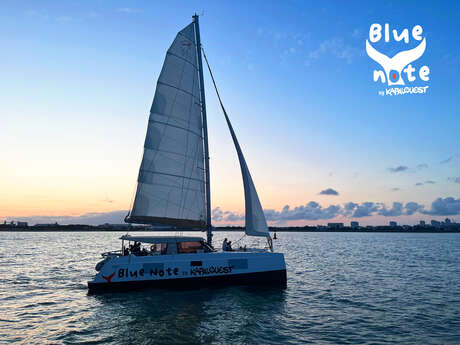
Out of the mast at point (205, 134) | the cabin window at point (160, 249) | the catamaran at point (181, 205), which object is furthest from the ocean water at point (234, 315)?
the mast at point (205, 134)

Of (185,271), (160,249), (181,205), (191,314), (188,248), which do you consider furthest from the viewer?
(181,205)

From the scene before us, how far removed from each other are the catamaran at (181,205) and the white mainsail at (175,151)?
0.06 meters

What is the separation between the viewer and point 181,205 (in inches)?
805

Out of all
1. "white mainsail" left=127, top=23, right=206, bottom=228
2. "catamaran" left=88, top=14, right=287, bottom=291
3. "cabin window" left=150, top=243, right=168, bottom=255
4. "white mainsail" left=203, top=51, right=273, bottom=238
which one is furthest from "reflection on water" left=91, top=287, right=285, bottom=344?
"white mainsail" left=127, top=23, right=206, bottom=228

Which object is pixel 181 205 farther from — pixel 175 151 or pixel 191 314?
pixel 191 314

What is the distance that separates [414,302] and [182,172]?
15323mm

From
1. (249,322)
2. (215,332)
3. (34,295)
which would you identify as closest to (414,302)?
(249,322)

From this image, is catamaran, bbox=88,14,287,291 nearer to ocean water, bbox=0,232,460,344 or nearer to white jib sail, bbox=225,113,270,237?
white jib sail, bbox=225,113,270,237

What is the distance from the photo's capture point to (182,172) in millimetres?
20625

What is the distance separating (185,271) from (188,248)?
1.37m

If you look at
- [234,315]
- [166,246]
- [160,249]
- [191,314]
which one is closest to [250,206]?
[166,246]

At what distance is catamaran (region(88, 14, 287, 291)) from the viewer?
18.5 m

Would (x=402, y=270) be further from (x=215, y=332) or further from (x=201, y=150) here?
(x=215, y=332)

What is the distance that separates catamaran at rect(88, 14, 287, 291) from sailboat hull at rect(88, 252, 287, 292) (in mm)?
53
